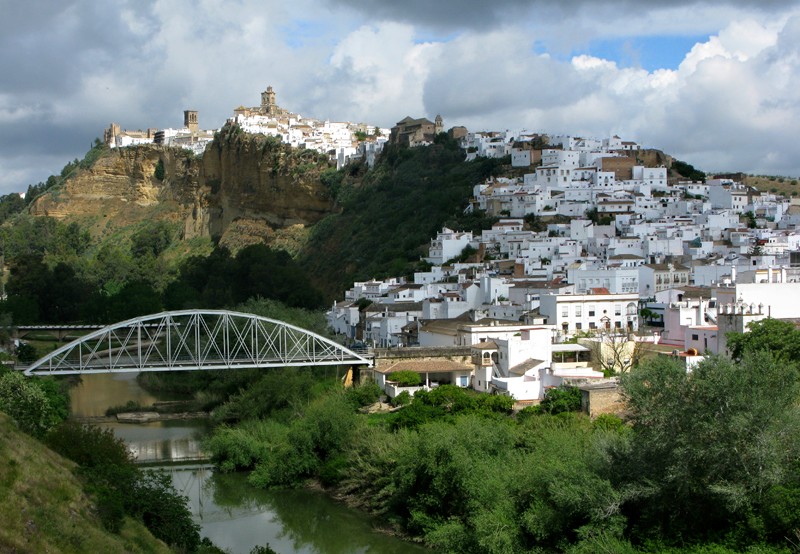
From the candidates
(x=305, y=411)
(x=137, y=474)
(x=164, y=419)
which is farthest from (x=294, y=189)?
(x=137, y=474)

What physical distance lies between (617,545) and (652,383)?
124 inches

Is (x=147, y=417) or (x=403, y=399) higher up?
(x=403, y=399)

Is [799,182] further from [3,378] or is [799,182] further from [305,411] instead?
[3,378]

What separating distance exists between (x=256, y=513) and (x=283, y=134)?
67460mm

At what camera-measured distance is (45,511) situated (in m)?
16.0

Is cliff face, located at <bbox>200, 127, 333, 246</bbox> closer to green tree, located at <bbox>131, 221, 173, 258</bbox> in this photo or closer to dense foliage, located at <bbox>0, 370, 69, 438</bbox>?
green tree, located at <bbox>131, 221, 173, 258</bbox>

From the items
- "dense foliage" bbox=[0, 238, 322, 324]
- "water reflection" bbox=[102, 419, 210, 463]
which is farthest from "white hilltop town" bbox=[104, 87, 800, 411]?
"water reflection" bbox=[102, 419, 210, 463]

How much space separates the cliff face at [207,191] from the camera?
85.5 metres

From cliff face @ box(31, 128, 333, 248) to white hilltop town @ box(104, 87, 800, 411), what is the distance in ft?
17.7

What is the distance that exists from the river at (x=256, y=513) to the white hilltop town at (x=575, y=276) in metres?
6.71

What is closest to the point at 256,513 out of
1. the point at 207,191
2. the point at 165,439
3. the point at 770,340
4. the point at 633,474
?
the point at 165,439

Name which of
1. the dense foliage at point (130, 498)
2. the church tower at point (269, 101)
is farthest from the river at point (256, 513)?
the church tower at point (269, 101)

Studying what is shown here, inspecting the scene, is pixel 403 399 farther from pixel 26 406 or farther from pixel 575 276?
pixel 575 276

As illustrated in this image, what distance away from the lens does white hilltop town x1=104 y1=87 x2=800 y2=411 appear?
3259 centimetres
